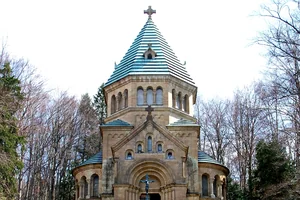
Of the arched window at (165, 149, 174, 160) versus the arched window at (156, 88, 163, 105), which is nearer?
the arched window at (165, 149, 174, 160)

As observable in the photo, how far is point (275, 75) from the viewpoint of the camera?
66.5ft

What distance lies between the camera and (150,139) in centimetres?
2953

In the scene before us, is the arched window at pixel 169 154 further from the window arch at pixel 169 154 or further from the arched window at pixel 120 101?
the arched window at pixel 120 101

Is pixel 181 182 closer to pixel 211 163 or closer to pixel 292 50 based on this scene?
pixel 211 163

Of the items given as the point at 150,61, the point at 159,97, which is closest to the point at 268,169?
the point at 159,97

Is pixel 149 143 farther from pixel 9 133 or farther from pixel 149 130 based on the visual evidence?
pixel 9 133

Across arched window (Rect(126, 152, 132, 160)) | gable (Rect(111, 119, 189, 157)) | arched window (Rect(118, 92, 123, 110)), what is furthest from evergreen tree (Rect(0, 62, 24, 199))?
arched window (Rect(118, 92, 123, 110))

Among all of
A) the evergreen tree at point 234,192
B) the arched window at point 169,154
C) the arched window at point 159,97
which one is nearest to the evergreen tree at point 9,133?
the arched window at point 169,154

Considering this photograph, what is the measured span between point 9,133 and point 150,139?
8317 millimetres

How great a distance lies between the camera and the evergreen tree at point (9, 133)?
23.1m

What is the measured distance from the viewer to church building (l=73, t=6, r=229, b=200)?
94.2ft

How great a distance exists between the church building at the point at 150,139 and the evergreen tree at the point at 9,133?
5.87 meters

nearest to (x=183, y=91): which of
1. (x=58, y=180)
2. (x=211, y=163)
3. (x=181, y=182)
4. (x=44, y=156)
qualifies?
(x=211, y=163)

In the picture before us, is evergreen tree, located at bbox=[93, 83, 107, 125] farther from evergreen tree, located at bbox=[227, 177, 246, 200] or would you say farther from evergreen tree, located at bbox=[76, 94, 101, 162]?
evergreen tree, located at bbox=[227, 177, 246, 200]
